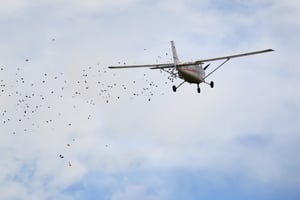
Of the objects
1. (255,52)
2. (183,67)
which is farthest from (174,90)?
(255,52)

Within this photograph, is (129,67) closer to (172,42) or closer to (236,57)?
(172,42)

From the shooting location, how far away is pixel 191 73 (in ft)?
367

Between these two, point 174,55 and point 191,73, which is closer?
point 191,73

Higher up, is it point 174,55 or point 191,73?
point 174,55

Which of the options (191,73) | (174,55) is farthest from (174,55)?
(191,73)

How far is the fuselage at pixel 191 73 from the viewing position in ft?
363

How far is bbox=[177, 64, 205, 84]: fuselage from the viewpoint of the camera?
111 m

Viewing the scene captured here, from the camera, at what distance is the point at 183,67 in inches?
4355

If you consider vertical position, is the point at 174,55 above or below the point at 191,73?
above

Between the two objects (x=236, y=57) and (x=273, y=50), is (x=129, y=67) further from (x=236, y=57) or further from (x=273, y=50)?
(x=273, y=50)

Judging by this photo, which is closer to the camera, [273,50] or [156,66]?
[273,50]

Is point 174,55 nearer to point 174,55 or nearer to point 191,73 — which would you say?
point 174,55

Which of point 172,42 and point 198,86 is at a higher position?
point 172,42

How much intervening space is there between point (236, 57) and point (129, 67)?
15.8m
